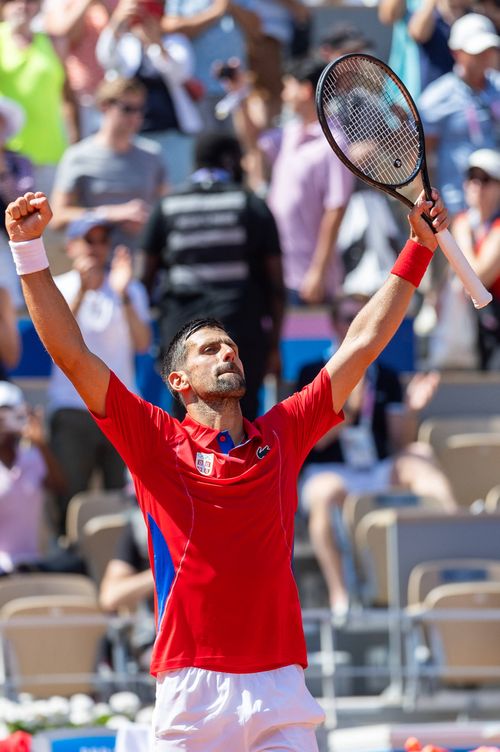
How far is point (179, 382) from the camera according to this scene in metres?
4.62

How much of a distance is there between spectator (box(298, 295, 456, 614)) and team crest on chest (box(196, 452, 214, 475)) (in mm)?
3751

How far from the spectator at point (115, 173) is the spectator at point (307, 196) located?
0.80 meters

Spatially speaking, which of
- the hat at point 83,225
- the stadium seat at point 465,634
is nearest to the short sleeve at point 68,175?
the hat at point 83,225

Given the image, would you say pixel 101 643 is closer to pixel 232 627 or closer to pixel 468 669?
pixel 468 669

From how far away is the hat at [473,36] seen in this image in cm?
1008

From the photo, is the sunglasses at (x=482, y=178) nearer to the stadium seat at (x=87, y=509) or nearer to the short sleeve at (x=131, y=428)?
the stadium seat at (x=87, y=509)

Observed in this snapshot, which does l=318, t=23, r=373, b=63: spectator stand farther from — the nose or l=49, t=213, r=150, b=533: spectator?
the nose

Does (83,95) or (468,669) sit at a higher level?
(83,95)

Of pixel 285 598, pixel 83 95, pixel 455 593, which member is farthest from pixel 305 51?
pixel 285 598

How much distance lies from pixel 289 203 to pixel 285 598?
542 centimetres

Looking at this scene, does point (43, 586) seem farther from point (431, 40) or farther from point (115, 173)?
point (431, 40)

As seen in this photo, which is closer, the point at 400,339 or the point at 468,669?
the point at 468,669

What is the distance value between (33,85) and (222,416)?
6.34m

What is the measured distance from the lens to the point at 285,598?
14.3 feet
